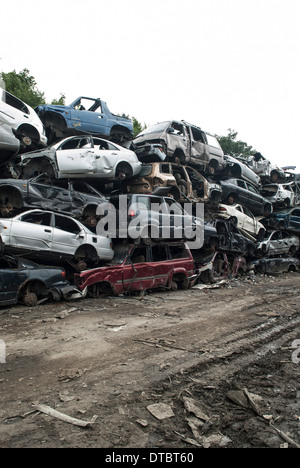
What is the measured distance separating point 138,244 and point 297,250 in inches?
459

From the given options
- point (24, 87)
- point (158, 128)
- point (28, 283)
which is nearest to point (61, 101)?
point (24, 87)

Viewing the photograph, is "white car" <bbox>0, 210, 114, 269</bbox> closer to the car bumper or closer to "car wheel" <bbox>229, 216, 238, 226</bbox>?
the car bumper

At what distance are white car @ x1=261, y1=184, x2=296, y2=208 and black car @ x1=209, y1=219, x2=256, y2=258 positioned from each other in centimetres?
563

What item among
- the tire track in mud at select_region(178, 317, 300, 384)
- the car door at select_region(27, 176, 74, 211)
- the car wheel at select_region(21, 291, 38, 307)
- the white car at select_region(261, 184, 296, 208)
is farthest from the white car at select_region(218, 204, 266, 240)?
the car wheel at select_region(21, 291, 38, 307)

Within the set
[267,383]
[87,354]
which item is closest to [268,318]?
[267,383]

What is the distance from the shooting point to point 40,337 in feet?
16.9

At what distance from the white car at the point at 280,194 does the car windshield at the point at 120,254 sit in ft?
38.5

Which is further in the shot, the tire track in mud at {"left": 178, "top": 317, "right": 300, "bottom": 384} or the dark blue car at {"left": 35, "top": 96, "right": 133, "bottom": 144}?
the dark blue car at {"left": 35, "top": 96, "right": 133, "bottom": 144}

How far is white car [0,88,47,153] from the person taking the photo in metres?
8.87

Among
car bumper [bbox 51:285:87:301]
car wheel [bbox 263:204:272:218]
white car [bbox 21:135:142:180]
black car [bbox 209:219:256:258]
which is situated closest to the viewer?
car bumper [bbox 51:285:87:301]

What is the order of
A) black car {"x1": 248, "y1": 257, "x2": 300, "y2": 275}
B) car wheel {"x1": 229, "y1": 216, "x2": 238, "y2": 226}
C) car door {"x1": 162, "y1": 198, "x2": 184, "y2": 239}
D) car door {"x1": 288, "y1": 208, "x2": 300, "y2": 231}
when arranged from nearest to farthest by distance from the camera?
car door {"x1": 162, "y1": 198, "x2": 184, "y2": 239}, car wheel {"x1": 229, "y1": 216, "x2": 238, "y2": 226}, black car {"x1": 248, "y1": 257, "x2": 300, "y2": 275}, car door {"x1": 288, "y1": 208, "x2": 300, "y2": 231}

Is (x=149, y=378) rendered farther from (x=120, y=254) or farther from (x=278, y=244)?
(x=278, y=244)

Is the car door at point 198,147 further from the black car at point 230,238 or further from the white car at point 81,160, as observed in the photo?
the white car at point 81,160

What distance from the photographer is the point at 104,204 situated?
33.2 feet
